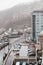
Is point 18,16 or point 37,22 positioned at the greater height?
point 18,16

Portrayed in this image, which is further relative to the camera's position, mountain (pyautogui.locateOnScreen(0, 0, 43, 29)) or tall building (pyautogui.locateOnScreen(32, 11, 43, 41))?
mountain (pyautogui.locateOnScreen(0, 0, 43, 29))

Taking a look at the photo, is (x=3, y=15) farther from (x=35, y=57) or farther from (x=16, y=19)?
(x=35, y=57)

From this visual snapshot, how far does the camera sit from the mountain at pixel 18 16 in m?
19.7

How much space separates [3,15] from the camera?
2527 centimetres

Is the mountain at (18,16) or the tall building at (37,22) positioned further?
the mountain at (18,16)

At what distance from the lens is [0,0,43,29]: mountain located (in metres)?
19.7

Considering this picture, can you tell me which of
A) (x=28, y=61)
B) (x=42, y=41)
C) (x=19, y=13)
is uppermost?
(x=19, y=13)

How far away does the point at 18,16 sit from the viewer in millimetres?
21891

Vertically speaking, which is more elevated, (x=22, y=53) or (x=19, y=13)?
(x=19, y=13)

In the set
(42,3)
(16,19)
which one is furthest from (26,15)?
(42,3)

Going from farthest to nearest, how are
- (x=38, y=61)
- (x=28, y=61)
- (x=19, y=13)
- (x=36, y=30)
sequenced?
(x=19, y=13), (x=36, y=30), (x=28, y=61), (x=38, y=61)

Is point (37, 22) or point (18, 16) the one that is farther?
point (18, 16)

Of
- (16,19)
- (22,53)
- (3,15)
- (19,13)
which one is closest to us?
(22,53)

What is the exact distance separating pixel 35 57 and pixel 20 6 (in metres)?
22.7
